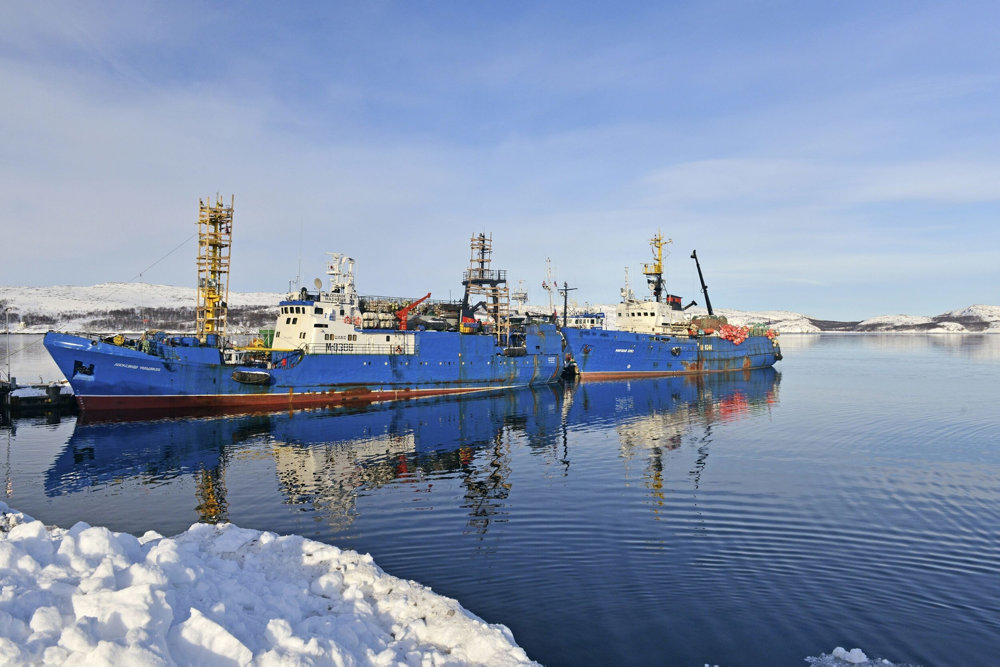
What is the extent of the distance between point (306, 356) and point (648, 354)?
4286cm

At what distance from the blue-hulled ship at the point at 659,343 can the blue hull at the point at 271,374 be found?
13.5 m

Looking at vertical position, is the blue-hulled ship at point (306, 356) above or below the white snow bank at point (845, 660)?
above

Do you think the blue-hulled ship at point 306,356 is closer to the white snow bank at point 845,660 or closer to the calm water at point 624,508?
the calm water at point 624,508

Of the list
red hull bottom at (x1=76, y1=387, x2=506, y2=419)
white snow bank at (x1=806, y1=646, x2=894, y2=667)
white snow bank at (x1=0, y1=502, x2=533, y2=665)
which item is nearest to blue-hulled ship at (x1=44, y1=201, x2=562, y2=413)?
red hull bottom at (x1=76, y1=387, x2=506, y2=419)

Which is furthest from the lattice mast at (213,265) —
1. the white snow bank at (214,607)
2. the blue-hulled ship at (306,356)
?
the white snow bank at (214,607)

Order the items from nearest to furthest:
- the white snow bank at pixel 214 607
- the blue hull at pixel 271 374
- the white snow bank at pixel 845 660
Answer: the white snow bank at pixel 214 607 < the white snow bank at pixel 845 660 < the blue hull at pixel 271 374

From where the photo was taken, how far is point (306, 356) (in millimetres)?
43688

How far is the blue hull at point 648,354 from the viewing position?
66.9 m

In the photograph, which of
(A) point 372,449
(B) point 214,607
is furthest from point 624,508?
(A) point 372,449

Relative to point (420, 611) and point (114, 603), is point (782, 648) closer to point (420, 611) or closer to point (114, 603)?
point (420, 611)

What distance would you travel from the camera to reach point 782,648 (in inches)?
433

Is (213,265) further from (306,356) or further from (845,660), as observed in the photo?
(845,660)

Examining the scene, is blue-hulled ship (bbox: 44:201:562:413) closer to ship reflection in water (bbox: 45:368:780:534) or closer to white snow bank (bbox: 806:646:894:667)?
ship reflection in water (bbox: 45:368:780:534)

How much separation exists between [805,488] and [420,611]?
58.6 feet
